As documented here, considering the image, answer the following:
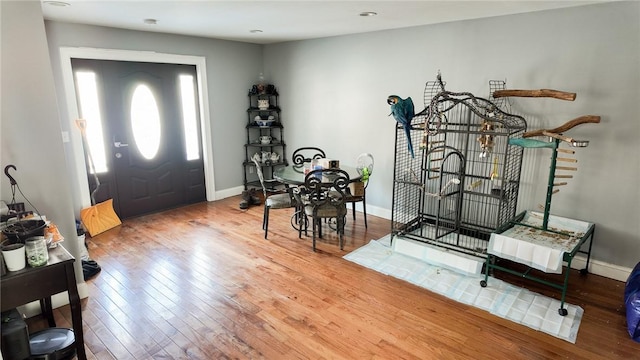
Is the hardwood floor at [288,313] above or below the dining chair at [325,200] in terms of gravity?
below

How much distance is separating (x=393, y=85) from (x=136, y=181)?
3560mm

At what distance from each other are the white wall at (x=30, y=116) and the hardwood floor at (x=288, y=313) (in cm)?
91

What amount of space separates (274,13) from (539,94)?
96.2 inches

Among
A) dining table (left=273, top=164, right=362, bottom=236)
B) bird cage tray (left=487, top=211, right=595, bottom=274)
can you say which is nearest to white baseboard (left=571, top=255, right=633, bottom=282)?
bird cage tray (left=487, top=211, right=595, bottom=274)

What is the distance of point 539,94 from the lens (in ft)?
9.96

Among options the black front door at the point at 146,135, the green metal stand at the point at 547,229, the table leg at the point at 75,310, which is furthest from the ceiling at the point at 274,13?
the table leg at the point at 75,310

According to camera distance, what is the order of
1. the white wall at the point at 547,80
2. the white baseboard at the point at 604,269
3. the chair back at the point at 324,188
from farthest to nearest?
the chair back at the point at 324,188 < the white baseboard at the point at 604,269 < the white wall at the point at 547,80

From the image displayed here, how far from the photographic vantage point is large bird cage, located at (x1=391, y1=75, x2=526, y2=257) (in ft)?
10.8

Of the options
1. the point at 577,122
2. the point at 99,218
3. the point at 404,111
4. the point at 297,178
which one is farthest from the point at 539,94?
the point at 99,218

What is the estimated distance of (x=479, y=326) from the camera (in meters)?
2.57

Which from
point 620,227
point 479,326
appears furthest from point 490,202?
point 479,326

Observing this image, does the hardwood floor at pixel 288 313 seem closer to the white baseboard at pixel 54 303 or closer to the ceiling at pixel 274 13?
the white baseboard at pixel 54 303

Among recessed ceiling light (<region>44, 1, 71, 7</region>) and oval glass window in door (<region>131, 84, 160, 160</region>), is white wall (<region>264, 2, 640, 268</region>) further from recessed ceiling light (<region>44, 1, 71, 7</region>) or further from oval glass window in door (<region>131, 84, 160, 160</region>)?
recessed ceiling light (<region>44, 1, 71, 7</region>)

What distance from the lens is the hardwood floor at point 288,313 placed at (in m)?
2.35
